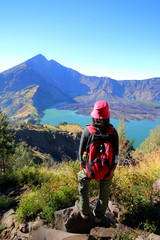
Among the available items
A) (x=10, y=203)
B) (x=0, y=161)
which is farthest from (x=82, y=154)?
(x=0, y=161)

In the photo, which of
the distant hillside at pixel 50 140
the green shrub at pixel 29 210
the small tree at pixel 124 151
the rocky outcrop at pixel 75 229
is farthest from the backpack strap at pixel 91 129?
the distant hillside at pixel 50 140

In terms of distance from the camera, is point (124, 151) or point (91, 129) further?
point (124, 151)

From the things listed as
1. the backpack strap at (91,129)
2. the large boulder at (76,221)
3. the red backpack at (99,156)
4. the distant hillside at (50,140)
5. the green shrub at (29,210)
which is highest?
the backpack strap at (91,129)

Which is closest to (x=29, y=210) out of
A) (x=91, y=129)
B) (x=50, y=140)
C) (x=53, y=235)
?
(x=53, y=235)

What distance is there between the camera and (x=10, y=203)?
404 centimetres

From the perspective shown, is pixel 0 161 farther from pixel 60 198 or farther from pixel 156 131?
pixel 156 131

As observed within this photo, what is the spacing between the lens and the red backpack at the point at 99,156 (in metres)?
2.18

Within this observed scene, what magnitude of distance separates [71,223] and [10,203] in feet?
7.84

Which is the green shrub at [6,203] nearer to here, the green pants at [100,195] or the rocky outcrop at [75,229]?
the rocky outcrop at [75,229]

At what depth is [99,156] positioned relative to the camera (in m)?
2.22

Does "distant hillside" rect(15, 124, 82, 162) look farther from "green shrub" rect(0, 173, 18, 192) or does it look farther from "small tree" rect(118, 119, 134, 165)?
"green shrub" rect(0, 173, 18, 192)

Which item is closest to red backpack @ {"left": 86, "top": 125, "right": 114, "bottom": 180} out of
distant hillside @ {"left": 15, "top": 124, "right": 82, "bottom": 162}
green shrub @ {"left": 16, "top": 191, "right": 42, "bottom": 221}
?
green shrub @ {"left": 16, "top": 191, "right": 42, "bottom": 221}

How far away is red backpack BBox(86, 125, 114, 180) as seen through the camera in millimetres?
2180

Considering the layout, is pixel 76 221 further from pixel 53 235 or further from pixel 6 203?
pixel 6 203
